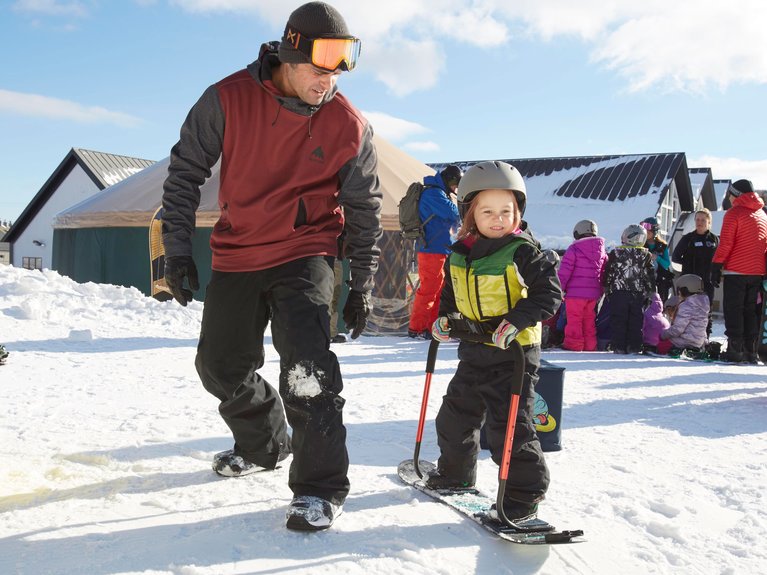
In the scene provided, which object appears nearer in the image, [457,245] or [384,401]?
[457,245]

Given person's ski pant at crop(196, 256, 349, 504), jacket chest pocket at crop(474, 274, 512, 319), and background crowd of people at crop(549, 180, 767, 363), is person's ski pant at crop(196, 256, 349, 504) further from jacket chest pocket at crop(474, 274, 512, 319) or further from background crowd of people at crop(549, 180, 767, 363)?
background crowd of people at crop(549, 180, 767, 363)

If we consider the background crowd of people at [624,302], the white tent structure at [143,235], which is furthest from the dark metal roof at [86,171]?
the background crowd of people at [624,302]

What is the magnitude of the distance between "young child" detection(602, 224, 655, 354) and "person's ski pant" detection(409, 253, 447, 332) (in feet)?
6.80

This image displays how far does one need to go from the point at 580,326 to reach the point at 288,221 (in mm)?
6080

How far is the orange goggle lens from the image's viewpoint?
2.30m

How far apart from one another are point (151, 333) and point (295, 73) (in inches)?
195

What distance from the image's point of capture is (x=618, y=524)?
2373 millimetres

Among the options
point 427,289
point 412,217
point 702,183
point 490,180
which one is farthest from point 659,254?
point 702,183

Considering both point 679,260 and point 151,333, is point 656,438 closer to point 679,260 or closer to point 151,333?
point 151,333

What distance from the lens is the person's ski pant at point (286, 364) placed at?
2242 millimetres

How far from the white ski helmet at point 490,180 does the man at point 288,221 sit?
350 millimetres

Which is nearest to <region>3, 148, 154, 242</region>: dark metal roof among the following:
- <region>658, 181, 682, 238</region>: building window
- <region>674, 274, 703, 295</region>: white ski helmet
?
<region>658, 181, 682, 238</region>: building window

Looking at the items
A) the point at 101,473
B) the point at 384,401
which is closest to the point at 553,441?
the point at 384,401

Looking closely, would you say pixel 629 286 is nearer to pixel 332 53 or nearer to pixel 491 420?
pixel 491 420
